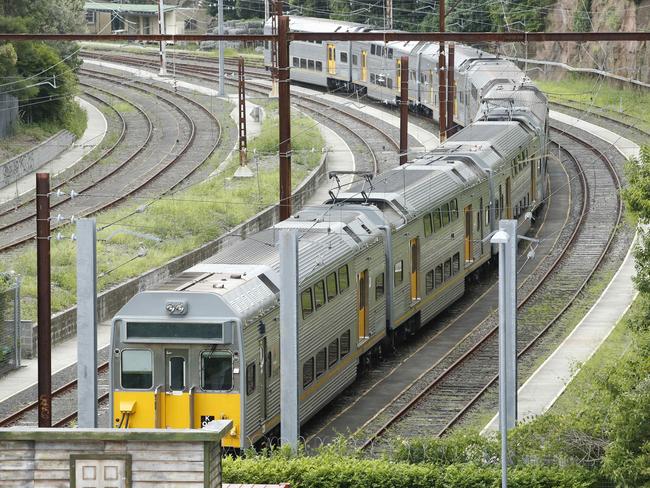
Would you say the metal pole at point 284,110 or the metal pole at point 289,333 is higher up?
the metal pole at point 284,110

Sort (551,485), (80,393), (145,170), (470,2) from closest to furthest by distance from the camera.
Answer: (551,485) < (80,393) < (145,170) < (470,2)

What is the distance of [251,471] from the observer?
72.5 ft

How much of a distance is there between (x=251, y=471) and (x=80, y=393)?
3.29 m

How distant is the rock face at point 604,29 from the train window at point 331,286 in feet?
143

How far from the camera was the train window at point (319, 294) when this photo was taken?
27.8 metres

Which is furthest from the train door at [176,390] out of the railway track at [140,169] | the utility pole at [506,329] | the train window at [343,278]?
the railway track at [140,169]

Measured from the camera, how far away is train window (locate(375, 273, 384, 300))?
31.7 metres

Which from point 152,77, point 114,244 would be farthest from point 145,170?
point 152,77

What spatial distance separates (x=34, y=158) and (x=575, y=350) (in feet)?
90.6

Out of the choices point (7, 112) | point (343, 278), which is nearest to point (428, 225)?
point (343, 278)

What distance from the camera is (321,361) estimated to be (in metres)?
28.3

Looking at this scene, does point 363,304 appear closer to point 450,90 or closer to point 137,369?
point 137,369

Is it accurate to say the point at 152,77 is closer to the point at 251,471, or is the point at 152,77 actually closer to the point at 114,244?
the point at 114,244

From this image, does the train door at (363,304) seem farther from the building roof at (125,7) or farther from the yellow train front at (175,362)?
the building roof at (125,7)
